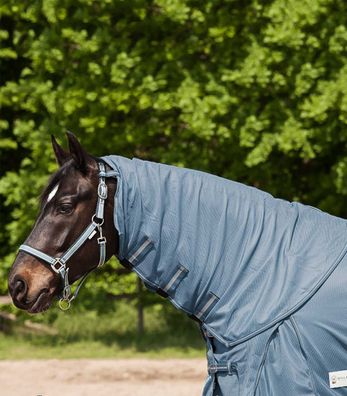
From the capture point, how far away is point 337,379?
323cm

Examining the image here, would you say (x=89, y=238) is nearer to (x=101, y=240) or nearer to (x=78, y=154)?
(x=101, y=240)

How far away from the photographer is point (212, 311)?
3.35 m

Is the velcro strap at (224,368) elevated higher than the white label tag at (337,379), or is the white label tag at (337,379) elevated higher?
the white label tag at (337,379)

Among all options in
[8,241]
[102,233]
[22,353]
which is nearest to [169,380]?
[22,353]

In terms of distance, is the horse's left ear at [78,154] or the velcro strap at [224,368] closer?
the velcro strap at [224,368]

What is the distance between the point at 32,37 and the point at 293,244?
19.8 ft

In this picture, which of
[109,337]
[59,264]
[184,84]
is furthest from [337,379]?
[109,337]

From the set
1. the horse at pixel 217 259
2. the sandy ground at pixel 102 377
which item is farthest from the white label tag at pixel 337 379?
the sandy ground at pixel 102 377

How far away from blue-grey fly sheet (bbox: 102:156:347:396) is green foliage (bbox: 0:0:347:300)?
5088 millimetres

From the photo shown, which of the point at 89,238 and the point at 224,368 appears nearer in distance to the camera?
the point at 224,368

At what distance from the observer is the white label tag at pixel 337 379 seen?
10.6ft

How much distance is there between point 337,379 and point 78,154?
49.2 inches

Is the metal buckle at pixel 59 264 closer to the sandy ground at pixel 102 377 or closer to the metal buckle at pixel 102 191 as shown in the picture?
the metal buckle at pixel 102 191

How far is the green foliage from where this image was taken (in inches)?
335
